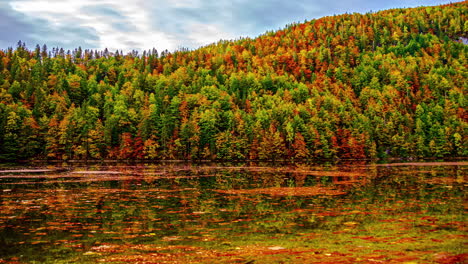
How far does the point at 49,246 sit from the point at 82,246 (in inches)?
36.0

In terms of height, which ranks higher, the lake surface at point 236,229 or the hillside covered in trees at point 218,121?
the hillside covered in trees at point 218,121

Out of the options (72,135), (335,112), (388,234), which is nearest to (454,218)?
(388,234)

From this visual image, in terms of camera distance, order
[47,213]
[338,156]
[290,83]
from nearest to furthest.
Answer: [47,213]
[338,156]
[290,83]

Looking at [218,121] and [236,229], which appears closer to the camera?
[236,229]

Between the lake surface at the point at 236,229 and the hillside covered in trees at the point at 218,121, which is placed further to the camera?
the hillside covered in trees at the point at 218,121

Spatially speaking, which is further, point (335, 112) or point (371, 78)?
point (371, 78)

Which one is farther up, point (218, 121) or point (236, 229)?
point (218, 121)

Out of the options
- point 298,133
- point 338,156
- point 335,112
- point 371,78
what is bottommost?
point 338,156

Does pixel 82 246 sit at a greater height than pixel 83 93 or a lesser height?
lesser

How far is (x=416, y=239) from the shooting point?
1009 cm

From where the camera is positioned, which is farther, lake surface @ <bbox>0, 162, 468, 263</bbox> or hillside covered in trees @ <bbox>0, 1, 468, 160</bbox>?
hillside covered in trees @ <bbox>0, 1, 468, 160</bbox>

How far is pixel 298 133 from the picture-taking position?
11425cm

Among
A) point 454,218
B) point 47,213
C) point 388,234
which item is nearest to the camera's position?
point 388,234

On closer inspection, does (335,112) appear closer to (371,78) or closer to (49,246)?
(371,78)
